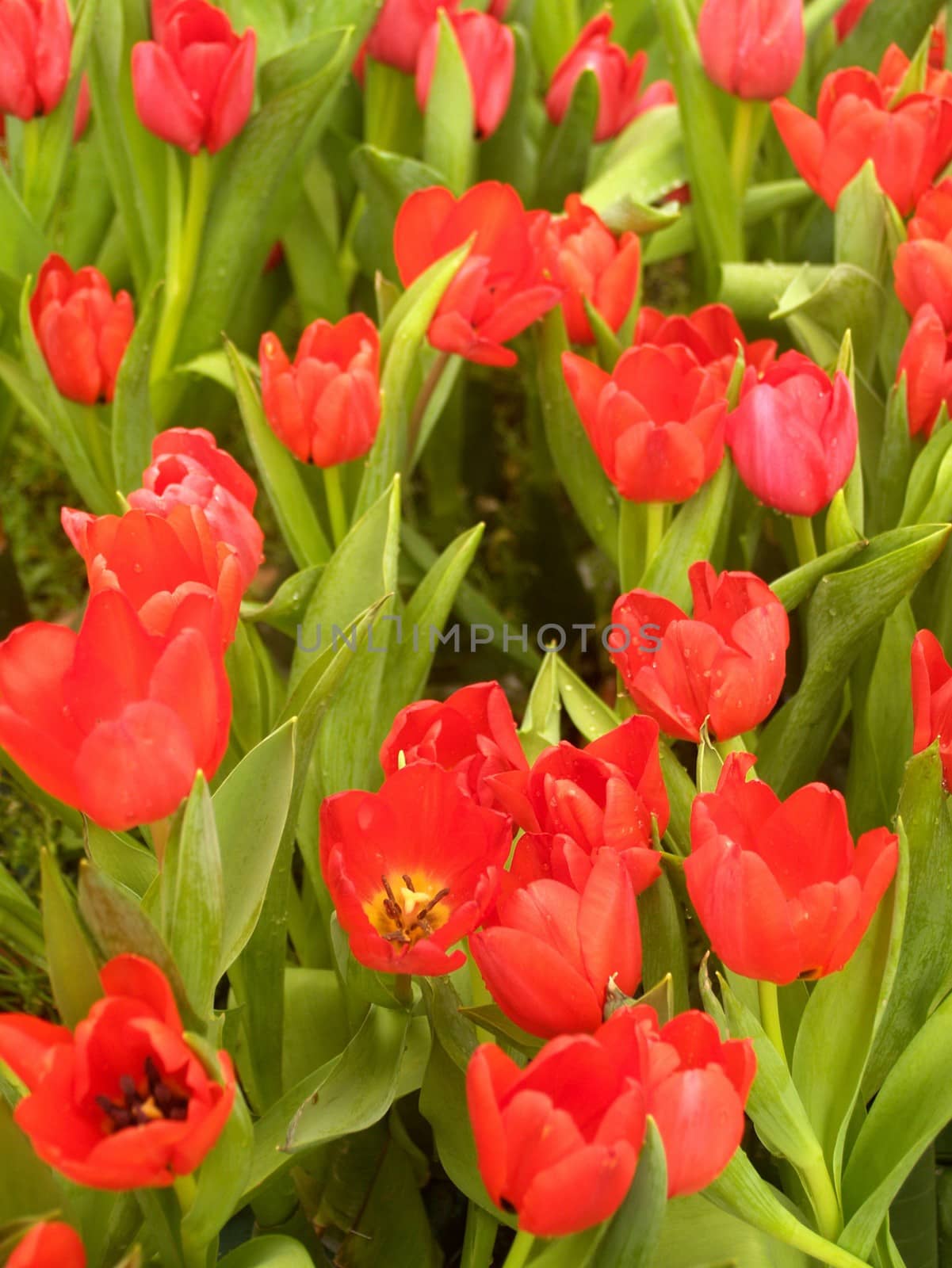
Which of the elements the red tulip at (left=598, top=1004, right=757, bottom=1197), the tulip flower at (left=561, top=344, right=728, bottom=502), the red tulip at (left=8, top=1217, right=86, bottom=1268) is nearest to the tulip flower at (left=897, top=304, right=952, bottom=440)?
the tulip flower at (left=561, top=344, right=728, bottom=502)

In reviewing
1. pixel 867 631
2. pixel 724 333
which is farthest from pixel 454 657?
pixel 867 631

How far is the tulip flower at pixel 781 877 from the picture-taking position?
0.47 metres

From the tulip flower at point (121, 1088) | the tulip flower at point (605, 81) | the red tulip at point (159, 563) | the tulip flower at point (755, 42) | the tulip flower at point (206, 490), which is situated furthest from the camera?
the tulip flower at point (605, 81)

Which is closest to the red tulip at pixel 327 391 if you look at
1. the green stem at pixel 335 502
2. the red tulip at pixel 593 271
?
the green stem at pixel 335 502

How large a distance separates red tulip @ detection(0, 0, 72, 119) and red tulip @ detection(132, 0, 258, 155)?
0.19 feet

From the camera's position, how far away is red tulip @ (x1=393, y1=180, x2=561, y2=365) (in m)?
0.82

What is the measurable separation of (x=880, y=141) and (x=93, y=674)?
680 millimetres

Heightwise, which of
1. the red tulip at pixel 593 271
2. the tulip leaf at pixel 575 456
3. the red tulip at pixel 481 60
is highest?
the red tulip at pixel 481 60

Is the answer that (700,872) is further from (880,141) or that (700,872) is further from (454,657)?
(454,657)

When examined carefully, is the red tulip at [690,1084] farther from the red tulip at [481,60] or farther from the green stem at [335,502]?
the red tulip at [481,60]

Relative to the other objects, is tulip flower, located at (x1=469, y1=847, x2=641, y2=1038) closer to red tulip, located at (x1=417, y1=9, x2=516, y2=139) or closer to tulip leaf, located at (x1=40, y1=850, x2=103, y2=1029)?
tulip leaf, located at (x1=40, y1=850, x2=103, y2=1029)

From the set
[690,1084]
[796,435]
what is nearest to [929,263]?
[796,435]

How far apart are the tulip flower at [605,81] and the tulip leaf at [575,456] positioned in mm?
352

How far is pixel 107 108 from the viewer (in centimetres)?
108
